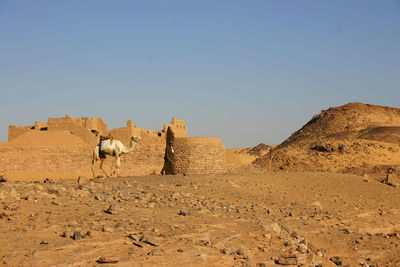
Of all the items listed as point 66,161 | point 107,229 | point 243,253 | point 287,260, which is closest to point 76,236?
point 107,229

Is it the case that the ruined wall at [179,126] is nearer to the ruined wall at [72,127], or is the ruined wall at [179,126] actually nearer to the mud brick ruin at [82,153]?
the mud brick ruin at [82,153]

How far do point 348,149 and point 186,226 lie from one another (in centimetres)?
2564

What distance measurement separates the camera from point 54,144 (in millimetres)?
28625

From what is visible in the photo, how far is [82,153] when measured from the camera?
26188 mm

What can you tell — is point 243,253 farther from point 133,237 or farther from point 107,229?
point 107,229

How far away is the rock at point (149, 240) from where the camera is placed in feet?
23.9

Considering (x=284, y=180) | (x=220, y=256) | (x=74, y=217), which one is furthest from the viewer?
(x=284, y=180)

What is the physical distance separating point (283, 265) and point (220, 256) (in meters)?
1.12

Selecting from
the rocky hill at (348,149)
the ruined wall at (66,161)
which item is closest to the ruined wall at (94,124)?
the ruined wall at (66,161)

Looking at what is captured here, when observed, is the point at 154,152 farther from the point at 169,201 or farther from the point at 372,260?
the point at 372,260

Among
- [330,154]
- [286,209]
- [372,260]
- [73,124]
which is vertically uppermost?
[73,124]

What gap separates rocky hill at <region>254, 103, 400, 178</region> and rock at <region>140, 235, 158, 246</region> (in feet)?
73.3

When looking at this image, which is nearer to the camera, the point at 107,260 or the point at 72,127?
the point at 107,260

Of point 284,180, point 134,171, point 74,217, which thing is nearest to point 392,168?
point 284,180
